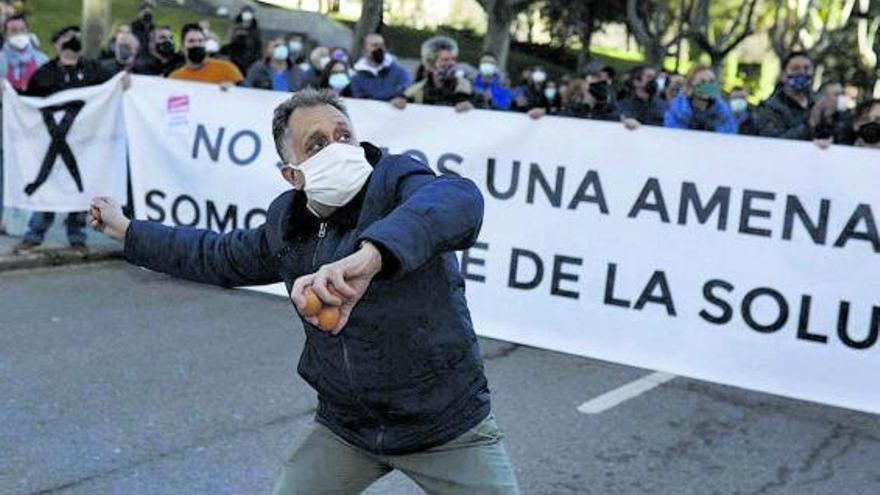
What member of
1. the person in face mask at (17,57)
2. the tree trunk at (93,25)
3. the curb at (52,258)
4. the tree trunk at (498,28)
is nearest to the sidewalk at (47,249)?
the curb at (52,258)

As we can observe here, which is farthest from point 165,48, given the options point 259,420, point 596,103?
point 259,420

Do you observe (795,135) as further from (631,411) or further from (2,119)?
(2,119)

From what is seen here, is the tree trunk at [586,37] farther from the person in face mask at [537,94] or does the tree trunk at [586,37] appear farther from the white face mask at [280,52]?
the white face mask at [280,52]

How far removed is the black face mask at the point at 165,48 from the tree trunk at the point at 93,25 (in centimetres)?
872

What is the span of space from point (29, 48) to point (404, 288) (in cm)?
893

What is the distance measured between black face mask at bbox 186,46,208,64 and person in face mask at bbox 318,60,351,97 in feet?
3.51

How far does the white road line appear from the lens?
5.88m

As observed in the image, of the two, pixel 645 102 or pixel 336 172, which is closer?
pixel 336 172

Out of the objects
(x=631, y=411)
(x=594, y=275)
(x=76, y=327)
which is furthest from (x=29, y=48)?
(x=631, y=411)

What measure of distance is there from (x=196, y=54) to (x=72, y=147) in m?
1.52

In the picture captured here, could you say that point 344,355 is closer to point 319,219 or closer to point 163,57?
point 319,219

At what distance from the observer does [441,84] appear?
9.83 m

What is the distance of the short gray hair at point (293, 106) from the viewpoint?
262 cm

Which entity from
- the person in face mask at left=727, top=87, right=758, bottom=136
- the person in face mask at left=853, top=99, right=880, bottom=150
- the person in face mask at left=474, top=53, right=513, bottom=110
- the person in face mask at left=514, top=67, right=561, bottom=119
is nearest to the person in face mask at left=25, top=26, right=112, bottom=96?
the person in face mask at left=474, top=53, right=513, bottom=110
